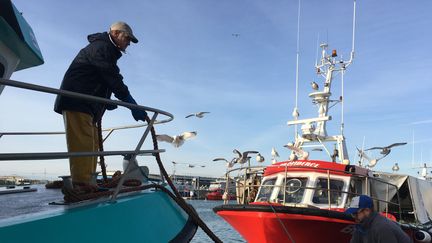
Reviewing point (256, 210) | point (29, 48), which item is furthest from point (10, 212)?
point (256, 210)

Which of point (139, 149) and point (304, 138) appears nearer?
point (139, 149)

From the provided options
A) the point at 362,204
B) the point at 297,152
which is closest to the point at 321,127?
the point at 297,152

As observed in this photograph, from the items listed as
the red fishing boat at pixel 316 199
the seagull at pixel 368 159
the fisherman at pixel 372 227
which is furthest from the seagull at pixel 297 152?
the fisherman at pixel 372 227

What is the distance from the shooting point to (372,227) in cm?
530

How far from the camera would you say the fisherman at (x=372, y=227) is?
512cm

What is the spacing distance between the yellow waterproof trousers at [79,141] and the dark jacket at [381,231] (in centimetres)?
359

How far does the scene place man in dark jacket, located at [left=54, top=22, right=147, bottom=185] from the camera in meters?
3.47

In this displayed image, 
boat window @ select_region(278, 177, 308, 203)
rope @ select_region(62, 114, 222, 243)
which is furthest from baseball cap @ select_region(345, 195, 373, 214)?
boat window @ select_region(278, 177, 308, 203)

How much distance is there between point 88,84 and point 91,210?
1.22 meters

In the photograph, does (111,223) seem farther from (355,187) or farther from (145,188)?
(355,187)

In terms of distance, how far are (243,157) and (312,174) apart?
536 cm

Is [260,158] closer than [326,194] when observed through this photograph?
No

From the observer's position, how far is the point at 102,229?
107 inches

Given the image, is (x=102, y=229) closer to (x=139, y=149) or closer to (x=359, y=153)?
(x=139, y=149)
